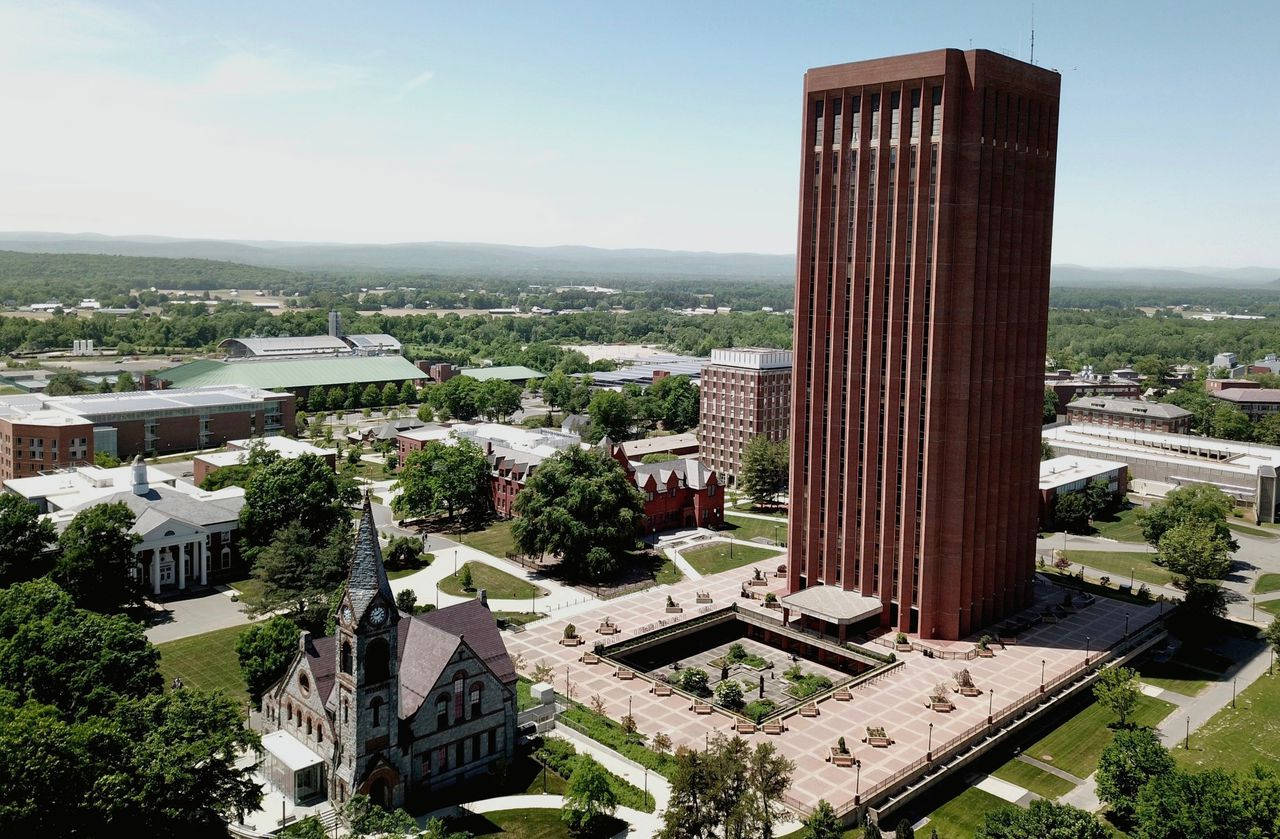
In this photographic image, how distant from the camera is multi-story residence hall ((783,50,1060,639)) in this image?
7538 centimetres

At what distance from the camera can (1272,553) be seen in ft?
364

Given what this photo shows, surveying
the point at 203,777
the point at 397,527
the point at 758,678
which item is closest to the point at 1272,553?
the point at 758,678

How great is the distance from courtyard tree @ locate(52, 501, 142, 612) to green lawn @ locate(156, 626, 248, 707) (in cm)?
652

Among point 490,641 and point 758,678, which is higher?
point 490,641

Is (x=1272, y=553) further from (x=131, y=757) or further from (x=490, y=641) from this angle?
(x=131, y=757)

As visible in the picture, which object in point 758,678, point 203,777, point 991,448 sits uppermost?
point 991,448

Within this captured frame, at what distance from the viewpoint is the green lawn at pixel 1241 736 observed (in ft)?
202

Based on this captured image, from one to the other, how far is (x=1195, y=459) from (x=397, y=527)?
114426 millimetres

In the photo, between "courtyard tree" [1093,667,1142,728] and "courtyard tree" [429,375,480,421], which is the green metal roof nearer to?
"courtyard tree" [429,375,480,421]

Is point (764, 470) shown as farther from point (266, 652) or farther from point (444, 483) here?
point (266, 652)

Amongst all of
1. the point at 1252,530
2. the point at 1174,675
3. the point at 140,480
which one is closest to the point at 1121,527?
the point at 1252,530

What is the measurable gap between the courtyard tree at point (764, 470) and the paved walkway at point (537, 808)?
7378cm

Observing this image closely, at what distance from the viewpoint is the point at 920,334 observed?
253 ft

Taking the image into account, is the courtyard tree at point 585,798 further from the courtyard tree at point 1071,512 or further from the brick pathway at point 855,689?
the courtyard tree at point 1071,512
